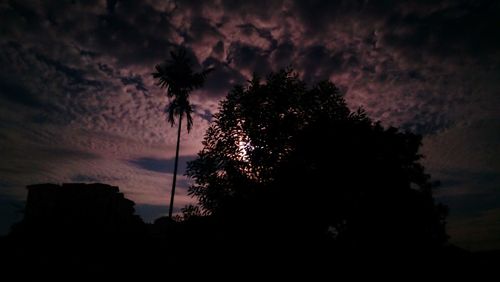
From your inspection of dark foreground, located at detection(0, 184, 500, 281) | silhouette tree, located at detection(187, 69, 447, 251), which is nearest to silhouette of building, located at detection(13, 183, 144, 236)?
dark foreground, located at detection(0, 184, 500, 281)

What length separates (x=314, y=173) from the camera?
19844 mm

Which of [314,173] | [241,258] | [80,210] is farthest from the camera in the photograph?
[80,210]

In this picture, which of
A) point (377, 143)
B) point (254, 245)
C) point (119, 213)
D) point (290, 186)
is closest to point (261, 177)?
point (290, 186)

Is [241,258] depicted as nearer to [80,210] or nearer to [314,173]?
[314,173]

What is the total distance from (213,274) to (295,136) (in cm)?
1168

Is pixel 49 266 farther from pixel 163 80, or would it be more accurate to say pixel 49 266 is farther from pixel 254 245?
pixel 163 80

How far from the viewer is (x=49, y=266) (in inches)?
795

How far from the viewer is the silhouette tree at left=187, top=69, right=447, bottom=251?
731 inches

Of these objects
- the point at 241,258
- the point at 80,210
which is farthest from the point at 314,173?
the point at 80,210

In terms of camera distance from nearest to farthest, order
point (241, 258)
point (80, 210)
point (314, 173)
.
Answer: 1. point (241, 258)
2. point (314, 173)
3. point (80, 210)

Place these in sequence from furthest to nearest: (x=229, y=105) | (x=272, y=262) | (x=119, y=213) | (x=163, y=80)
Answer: (x=119, y=213) < (x=163, y=80) < (x=229, y=105) < (x=272, y=262)

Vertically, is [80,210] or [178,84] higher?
[178,84]

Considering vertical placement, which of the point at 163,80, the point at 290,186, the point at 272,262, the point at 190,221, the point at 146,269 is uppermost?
the point at 163,80

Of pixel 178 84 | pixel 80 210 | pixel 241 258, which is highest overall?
pixel 178 84
